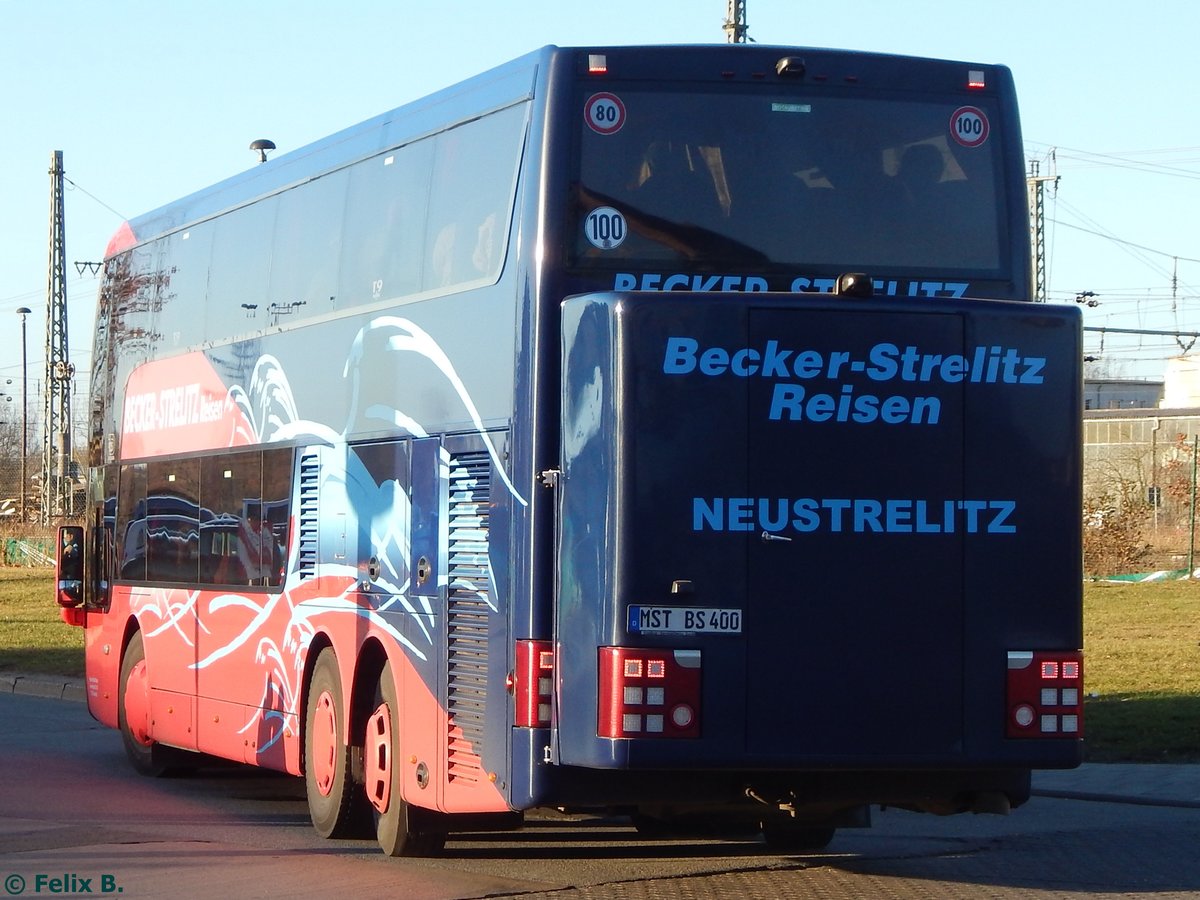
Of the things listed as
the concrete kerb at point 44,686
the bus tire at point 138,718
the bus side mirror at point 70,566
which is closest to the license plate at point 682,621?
the bus tire at point 138,718

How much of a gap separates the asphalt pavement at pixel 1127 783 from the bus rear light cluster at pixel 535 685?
496 centimetres

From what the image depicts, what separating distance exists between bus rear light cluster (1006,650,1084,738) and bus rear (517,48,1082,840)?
0.05ft

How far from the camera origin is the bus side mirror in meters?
17.3

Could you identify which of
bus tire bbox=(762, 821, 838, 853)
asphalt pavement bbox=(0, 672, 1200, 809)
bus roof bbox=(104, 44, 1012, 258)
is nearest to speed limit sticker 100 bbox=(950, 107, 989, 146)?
bus roof bbox=(104, 44, 1012, 258)

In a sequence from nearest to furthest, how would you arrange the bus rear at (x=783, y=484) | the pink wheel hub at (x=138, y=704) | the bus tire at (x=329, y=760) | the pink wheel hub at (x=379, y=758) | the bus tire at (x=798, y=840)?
the bus rear at (x=783, y=484), the pink wheel hub at (x=379, y=758), the bus tire at (x=798, y=840), the bus tire at (x=329, y=760), the pink wheel hub at (x=138, y=704)

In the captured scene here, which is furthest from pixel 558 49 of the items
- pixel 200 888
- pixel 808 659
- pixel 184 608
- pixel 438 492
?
pixel 184 608

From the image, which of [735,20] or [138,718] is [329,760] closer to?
[138,718]

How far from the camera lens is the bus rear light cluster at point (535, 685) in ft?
29.5

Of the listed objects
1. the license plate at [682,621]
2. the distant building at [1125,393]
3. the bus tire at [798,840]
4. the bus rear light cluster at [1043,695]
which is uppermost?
the distant building at [1125,393]

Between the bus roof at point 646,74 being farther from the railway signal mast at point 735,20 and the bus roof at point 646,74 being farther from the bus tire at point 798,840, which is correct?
the railway signal mast at point 735,20

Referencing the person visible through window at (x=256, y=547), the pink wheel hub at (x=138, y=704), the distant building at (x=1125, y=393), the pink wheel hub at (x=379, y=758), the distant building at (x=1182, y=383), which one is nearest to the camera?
the pink wheel hub at (x=379, y=758)

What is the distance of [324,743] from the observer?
11844 millimetres

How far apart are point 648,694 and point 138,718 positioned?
27.7 feet

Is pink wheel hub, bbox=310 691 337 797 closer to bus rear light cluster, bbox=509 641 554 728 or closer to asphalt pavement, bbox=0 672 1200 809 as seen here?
bus rear light cluster, bbox=509 641 554 728
